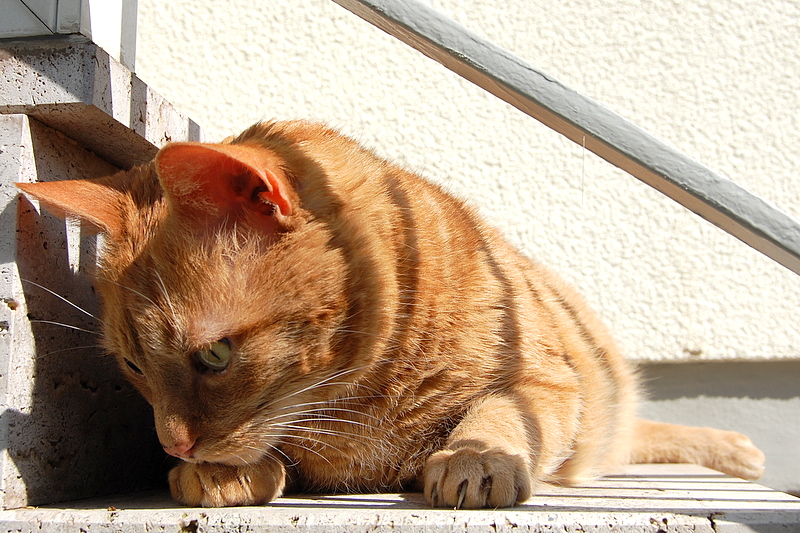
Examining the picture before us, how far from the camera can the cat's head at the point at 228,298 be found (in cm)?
124

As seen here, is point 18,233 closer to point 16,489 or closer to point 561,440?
point 16,489

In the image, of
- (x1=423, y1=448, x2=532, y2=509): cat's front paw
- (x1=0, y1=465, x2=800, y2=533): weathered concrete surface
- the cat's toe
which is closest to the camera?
(x1=0, y1=465, x2=800, y2=533): weathered concrete surface

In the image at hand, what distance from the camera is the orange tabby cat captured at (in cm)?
124

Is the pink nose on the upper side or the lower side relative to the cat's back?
lower

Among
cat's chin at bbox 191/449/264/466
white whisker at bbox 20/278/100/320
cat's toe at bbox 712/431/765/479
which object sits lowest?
cat's chin at bbox 191/449/264/466

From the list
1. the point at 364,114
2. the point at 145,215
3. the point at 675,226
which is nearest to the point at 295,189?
the point at 145,215

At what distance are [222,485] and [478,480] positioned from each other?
0.52 meters

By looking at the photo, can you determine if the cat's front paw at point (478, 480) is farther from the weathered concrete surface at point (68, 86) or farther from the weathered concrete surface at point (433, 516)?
the weathered concrete surface at point (68, 86)

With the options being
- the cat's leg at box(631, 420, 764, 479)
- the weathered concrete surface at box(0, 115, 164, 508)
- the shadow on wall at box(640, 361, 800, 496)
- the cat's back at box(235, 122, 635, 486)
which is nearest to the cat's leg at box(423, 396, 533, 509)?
the cat's back at box(235, 122, 635, 486)

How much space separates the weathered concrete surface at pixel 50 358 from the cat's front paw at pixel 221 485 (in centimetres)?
27

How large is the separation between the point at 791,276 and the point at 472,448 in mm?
1834

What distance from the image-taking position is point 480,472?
3.83 feet

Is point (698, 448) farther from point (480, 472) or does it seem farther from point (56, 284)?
point (56, 284)

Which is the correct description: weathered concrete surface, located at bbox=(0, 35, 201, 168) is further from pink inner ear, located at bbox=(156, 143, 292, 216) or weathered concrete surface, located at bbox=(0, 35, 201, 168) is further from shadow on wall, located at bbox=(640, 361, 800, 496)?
shadow on wall, located at bbox=(640, 361, 800, 496)
